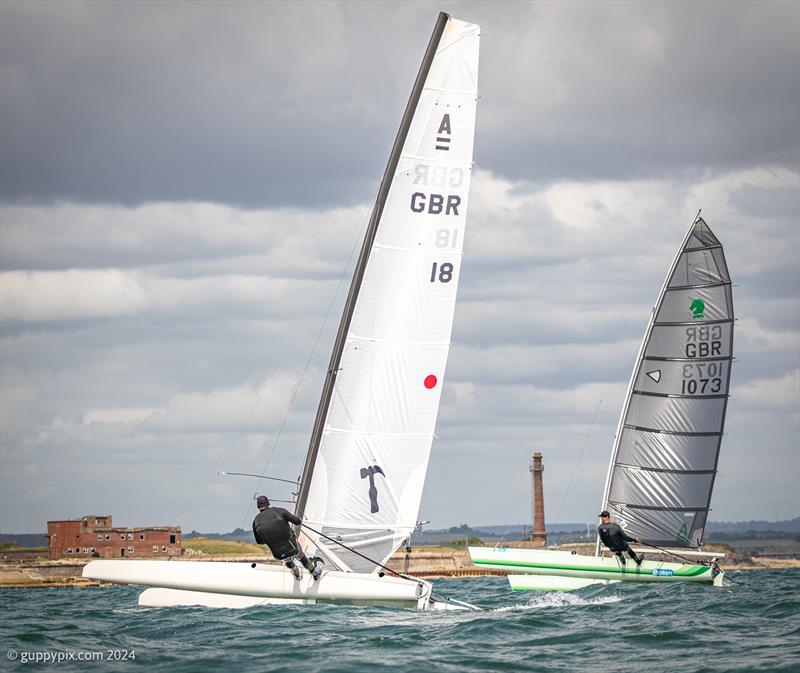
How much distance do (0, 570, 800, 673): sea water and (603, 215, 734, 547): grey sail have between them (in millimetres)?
10261

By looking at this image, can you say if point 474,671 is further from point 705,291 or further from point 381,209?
point 705,291

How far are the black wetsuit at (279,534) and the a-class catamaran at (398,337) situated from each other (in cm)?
196

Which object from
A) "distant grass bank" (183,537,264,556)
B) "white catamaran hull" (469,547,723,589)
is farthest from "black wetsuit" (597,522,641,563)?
"distant grass bank" (183,537,264,556)

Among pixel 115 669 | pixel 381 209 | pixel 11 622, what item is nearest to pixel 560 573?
pixel 381 209

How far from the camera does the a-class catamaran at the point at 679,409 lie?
3306 centimetres

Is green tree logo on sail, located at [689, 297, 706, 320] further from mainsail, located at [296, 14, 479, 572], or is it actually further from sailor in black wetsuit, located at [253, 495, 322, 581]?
sailor in black wetsuit, located at [253, 495, 322, 581]

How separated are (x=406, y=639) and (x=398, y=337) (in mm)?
6788

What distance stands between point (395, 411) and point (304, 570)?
3.68 metres

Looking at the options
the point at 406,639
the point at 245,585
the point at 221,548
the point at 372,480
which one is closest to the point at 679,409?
the point at 372,480

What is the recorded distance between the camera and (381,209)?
73.2 feet

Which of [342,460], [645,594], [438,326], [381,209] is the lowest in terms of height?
[645,594]

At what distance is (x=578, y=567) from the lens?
2950cm

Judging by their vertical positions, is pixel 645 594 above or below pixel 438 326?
below

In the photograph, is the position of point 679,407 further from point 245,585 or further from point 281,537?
point 245,585
